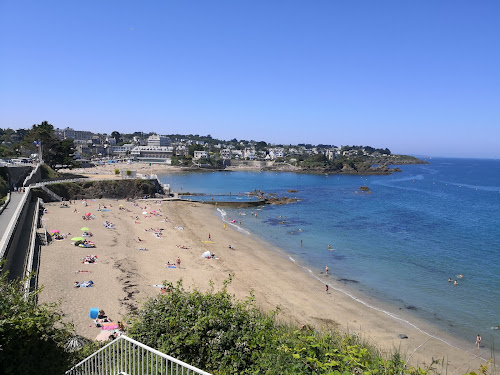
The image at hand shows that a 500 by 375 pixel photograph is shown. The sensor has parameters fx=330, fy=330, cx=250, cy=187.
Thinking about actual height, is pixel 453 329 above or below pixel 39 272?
below

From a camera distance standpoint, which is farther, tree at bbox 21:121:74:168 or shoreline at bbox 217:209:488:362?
tree at bbox 21:121:74:168

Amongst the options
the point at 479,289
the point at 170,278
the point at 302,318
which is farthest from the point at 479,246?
the point at 170,278

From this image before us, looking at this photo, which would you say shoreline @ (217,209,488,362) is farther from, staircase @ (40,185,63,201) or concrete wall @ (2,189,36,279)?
staircase @ (40,185,63,201)

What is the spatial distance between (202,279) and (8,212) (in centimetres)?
1497

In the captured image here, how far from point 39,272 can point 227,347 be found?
14.9m

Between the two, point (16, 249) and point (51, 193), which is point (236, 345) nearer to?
point (16, 249)

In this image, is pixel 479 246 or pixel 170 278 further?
pixel 479 246

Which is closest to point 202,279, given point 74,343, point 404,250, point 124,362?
point 74,343

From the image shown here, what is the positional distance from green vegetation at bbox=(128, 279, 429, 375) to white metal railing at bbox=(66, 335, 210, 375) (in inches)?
37.5

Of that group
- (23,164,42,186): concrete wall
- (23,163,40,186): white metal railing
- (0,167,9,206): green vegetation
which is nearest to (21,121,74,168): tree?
(23,164,42,186): concrete wall

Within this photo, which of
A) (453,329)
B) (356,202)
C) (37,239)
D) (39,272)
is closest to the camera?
(453,329)

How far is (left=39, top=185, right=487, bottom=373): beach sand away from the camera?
14.3 m

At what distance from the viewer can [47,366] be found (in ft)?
17.9

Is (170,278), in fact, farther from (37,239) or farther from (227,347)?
(227,347)
